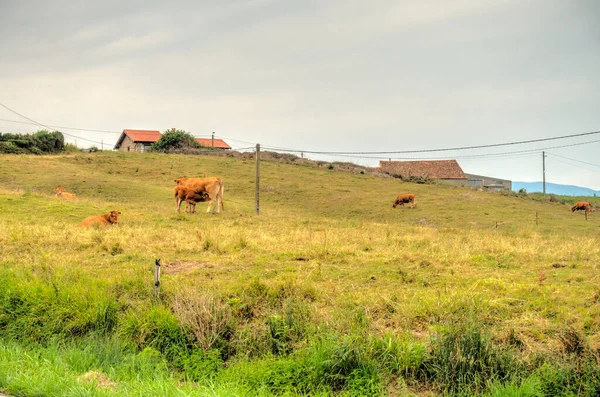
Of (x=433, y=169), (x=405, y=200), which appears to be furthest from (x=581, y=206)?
(x=433, y=169)

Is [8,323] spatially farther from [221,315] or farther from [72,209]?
[72,209]

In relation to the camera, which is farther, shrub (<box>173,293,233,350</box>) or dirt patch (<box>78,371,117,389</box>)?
shrub (<box>173,293,233,350</box>)

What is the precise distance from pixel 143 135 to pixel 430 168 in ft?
165

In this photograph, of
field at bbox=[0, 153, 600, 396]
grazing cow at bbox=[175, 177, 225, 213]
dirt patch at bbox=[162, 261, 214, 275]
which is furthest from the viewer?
grazing cow at bbox=[175, 177, 225, 213]

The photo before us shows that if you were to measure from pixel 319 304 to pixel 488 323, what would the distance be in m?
2.75

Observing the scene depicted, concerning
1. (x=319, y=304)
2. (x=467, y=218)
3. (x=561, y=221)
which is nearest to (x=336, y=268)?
(x=319, y=304)

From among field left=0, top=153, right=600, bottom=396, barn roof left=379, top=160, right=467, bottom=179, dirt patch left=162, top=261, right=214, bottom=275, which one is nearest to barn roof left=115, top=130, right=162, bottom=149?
barn roof left=379, top=160, right=467, bottom=179

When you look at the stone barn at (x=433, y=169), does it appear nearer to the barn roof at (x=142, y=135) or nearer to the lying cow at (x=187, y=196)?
the barn roof at (x=142, y=135)

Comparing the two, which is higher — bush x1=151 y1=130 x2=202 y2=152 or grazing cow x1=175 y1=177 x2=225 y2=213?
bush x1=151 y1=130 x2=202 y2=152

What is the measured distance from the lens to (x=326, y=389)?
6.75 m

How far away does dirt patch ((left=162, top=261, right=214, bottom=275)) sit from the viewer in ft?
35.4

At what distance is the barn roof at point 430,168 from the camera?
71.2 meters

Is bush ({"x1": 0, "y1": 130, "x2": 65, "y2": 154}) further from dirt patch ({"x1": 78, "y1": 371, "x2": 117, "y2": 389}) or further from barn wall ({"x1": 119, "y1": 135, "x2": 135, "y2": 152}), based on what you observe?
dirt patch ({"x1": 78, "y1": 371, "x2": 117, "y2": 389})

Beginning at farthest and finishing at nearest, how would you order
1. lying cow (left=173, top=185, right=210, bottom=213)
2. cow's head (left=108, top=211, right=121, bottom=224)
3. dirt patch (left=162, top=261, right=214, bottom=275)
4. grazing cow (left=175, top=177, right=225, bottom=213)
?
1. grazing cow (left=175, top=177, right=225, bottom=213)
2. lying cow (left=173, top=185, right=210, bottom=213)
3. cow's head (left=108, top=211, right=121, bottom=224)
4. dirt patch (left=162, top=261, right=214, bottom=275)
